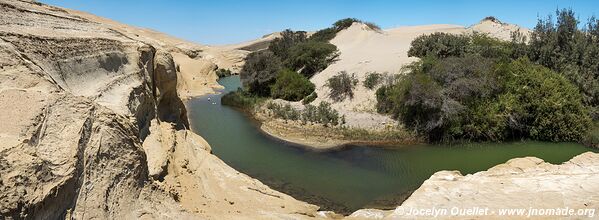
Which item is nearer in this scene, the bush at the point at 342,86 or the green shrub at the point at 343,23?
the bush at the point at 342,86

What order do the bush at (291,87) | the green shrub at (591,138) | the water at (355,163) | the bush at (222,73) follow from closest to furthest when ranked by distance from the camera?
the water at (355,163), the green shrub at (591,138), the bush at (291,87), the bush at (222,73)

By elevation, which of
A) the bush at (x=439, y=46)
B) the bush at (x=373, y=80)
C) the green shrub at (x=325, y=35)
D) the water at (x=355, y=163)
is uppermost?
the green shrub at (x=325, y=35)

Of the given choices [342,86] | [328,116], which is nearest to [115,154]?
[328,116]

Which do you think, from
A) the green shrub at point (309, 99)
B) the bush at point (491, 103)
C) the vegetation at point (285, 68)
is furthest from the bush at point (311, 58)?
the bush at point (491, 103)

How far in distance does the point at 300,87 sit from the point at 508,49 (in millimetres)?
13009

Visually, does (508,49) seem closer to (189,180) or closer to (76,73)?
(189,180)

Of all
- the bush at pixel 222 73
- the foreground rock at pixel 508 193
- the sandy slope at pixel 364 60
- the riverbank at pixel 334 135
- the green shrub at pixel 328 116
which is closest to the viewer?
the foreground rock at pixel 508 193

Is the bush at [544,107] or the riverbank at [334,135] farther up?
the bush at [544,107]

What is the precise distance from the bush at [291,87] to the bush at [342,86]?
2.21 metres

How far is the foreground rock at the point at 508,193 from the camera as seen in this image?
9.75m

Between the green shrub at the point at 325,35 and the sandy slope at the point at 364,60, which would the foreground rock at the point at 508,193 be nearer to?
the sandy slope at the point at 364,60

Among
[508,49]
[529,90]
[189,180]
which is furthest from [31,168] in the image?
[508,49]

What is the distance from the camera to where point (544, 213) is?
9.49m

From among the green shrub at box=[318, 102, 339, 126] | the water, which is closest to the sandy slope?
the green shrub at box=[318, 102, 339, 126]
